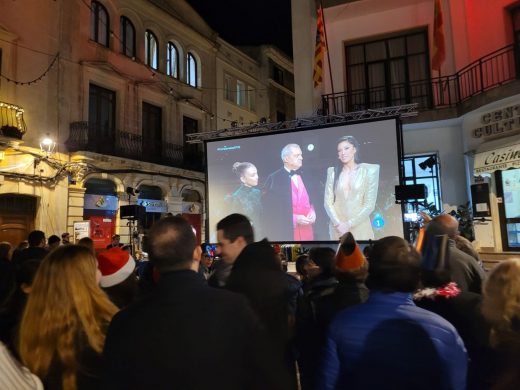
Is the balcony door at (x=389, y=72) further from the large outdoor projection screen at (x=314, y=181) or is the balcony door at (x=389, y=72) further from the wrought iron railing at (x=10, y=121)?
the wrought iron railing at (x=10, y=121)

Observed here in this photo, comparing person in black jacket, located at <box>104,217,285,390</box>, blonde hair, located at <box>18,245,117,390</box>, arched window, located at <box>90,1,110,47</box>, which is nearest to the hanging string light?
arched window, located at <box>90,1,110,47</box>

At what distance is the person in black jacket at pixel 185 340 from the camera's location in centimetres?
155

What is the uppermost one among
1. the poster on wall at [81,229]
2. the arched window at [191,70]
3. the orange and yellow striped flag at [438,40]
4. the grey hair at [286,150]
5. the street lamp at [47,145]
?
the arched window at [191,70]

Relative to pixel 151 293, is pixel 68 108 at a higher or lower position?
higher

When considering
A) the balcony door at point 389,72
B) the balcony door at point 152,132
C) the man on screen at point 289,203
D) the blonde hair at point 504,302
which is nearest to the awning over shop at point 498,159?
the balcony door at point 389,72

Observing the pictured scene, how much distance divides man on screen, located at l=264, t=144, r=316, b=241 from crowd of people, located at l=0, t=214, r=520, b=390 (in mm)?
7254

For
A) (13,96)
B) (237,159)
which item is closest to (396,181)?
(237,159)

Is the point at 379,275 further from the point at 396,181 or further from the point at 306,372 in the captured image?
the point at 396,181

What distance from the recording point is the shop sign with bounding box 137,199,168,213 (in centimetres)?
1775

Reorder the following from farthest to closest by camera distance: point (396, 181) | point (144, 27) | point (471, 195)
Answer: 1. point (144, 27)
2. point (471, 195)
3. point (396, 181)

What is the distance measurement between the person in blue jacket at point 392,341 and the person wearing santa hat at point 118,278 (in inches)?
52.3

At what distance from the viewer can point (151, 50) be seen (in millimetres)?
19141

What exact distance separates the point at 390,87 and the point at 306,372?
10.3m

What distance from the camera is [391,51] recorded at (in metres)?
12.1
